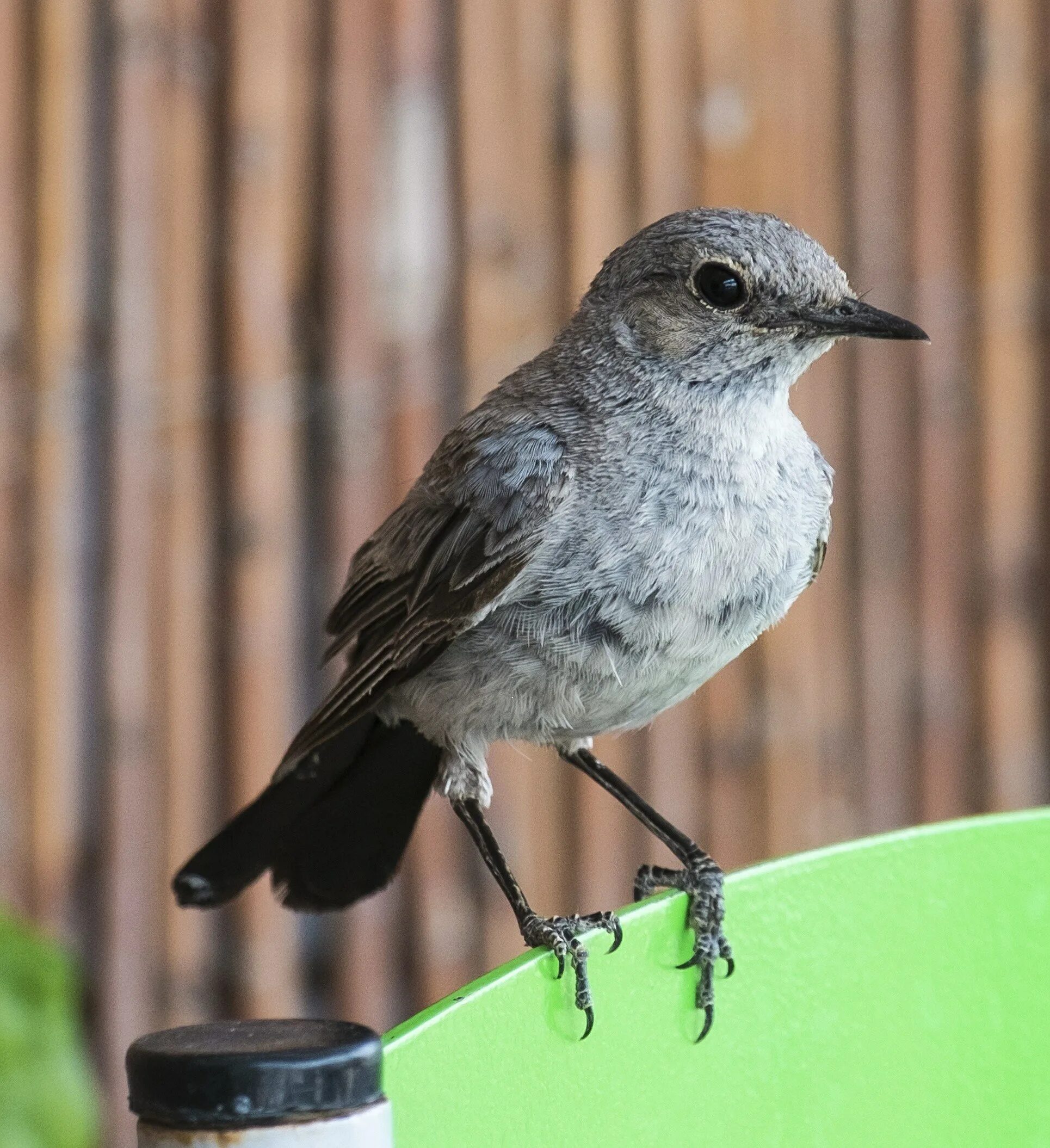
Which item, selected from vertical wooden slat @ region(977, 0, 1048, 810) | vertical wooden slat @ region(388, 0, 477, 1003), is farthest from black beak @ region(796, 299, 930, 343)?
vertical wooden slat @ region(977, 0, 1048, 810)

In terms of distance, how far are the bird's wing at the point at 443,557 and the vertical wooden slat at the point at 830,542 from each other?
1.67m

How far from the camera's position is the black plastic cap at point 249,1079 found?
2.85 ft

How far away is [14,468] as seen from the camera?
3.23m

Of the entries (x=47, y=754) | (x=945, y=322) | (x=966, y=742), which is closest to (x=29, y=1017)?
(x=47, y=754)

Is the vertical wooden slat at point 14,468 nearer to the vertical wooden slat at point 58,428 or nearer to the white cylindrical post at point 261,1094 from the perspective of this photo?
the vertical wooden slat at point 58,428

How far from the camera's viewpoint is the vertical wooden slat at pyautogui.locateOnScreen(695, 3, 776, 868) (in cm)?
371

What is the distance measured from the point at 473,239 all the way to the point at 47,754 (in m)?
1.50

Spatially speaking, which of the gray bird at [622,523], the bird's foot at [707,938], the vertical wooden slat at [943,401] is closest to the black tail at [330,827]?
the gray bird at [622,523]

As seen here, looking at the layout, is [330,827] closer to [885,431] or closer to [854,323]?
[854,323]

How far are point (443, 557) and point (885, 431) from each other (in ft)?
6.96

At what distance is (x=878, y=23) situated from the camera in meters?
3.87

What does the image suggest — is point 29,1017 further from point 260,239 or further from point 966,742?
point 966,742

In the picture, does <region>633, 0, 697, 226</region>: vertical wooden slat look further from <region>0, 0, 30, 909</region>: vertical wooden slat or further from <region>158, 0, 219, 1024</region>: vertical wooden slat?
<region>0, 0, 30, 909</region>: vertical wooden slat

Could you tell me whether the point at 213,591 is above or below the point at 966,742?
above
